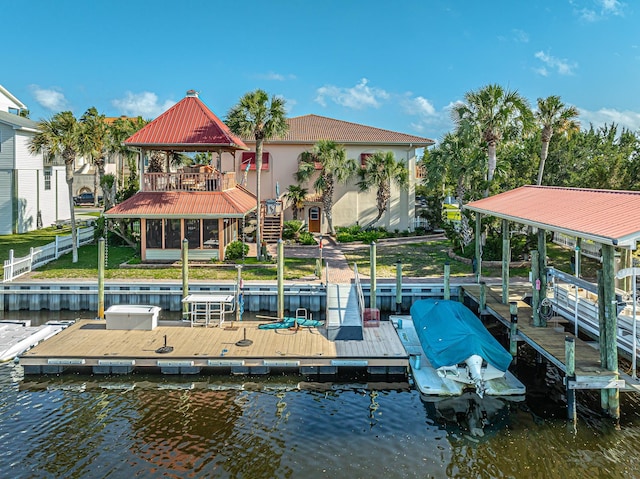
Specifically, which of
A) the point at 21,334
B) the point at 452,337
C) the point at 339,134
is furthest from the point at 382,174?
the point at 21,334

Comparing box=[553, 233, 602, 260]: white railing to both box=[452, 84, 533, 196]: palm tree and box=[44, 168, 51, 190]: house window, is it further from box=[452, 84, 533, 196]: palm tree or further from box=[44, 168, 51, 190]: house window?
box=[44, 168, 51, 190]: house window

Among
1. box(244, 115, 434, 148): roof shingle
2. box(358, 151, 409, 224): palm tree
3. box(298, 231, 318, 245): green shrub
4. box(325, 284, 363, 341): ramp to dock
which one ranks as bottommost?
box(325, 284, 363, 341): ramp to dock

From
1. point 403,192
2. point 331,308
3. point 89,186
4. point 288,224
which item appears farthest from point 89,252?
point 89,186

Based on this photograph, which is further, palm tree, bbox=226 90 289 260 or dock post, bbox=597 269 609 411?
palm tree, bbox=226 90 289 260

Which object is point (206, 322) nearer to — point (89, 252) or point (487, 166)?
point (89, 252)

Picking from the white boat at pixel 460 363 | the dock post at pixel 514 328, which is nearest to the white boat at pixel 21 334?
the white boat at pixel 460 363

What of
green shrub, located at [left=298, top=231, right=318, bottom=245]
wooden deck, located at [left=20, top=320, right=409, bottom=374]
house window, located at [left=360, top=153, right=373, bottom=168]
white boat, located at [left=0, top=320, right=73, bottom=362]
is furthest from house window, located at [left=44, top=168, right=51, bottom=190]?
wooden deck, located at [left=20, top=320, right=409, bottom=374]
